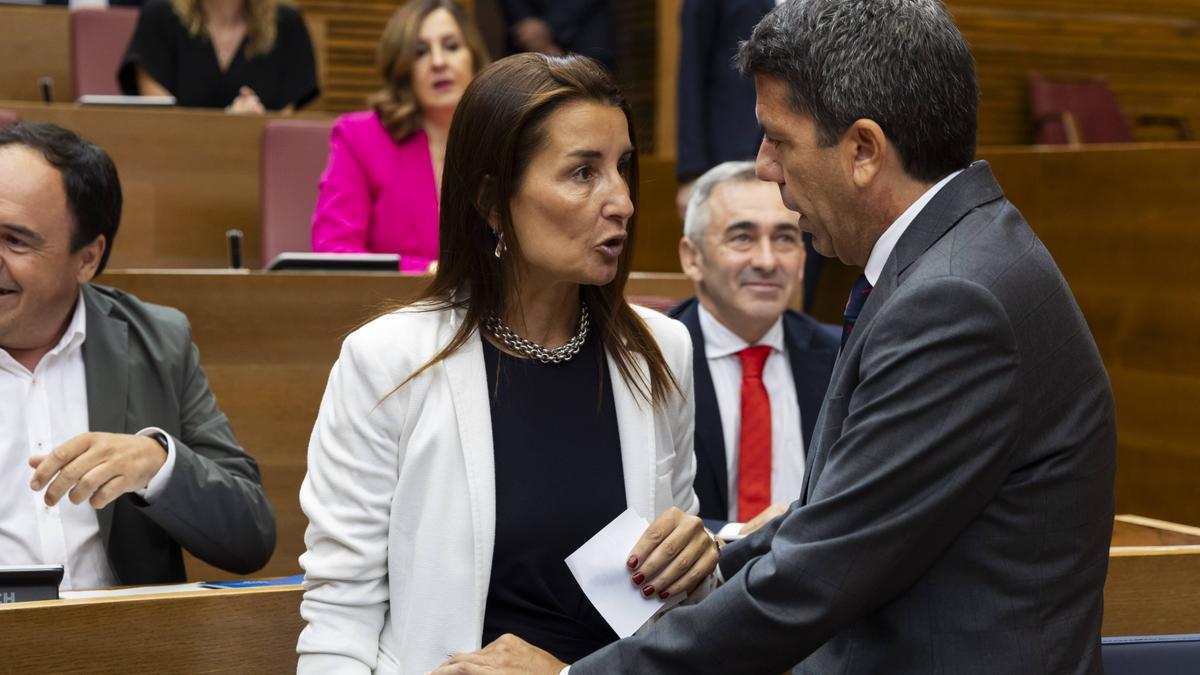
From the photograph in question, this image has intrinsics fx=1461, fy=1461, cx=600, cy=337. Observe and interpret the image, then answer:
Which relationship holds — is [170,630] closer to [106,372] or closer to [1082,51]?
[106,372]

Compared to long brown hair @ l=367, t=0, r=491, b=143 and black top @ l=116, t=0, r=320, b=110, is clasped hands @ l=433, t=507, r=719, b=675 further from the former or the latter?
black top @ l=116, t=0, r=320, b=110

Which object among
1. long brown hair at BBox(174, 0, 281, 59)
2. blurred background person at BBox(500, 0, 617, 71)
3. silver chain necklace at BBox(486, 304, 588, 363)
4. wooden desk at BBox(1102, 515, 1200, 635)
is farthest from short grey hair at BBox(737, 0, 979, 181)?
blurred background person at BBox(500, 0, 617, 71)

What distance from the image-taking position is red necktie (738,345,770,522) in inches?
116

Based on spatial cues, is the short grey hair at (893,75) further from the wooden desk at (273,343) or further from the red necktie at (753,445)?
the wooden desk at (273,343)

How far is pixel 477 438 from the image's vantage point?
5.71 ft

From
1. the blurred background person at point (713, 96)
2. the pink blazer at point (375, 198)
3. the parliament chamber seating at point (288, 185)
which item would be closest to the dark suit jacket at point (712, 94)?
the blurred background person at point (713, 96)

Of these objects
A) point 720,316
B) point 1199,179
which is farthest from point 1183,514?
point 720,316

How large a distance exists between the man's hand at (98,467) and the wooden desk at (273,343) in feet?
2.91

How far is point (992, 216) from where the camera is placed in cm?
151

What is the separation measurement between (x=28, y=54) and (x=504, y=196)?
4.24 m

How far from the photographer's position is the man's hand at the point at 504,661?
5.32 feet

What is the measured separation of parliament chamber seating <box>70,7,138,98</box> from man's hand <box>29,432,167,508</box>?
3.48 meters

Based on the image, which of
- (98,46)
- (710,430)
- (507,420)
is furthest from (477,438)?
(98,46)

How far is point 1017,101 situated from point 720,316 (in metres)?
5.86
